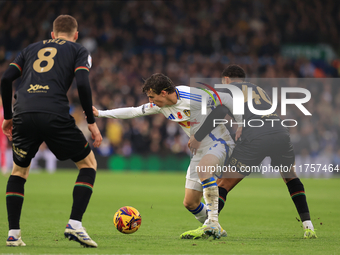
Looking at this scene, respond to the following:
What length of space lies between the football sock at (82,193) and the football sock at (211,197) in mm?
1328

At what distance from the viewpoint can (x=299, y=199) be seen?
5590 millimetres

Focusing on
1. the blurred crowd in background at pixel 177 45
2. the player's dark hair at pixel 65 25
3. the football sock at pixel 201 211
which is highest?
the blurred crowd in background at pixel 177 45

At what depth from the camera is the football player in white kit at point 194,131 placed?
5.11m

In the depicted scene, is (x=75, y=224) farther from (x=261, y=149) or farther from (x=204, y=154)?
(x=261, y=149)

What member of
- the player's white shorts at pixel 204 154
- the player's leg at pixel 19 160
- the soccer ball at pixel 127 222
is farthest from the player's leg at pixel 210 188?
the player's leg at pixel 19 160

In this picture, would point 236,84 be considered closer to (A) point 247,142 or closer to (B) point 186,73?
(A) point 247,142

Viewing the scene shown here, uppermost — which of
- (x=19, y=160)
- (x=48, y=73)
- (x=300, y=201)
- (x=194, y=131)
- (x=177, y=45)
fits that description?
(x=177, y=45)

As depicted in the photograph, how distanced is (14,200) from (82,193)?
67 centimetres

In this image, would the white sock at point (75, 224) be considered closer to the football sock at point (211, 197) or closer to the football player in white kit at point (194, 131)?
the football player in white kit at point (194, 131)

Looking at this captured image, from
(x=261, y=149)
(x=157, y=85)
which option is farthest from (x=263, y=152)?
(x=157, y=85)

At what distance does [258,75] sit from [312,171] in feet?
19.6

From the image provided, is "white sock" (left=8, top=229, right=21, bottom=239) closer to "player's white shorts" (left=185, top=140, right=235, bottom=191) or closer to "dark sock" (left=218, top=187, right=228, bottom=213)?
"player's white shorts" (left=185, top=140, right=235, bottom=191)

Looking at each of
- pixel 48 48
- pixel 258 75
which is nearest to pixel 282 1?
pixel 258 75

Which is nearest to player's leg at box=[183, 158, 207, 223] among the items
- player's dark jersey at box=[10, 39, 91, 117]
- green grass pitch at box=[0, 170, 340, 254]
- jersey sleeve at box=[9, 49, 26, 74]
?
green grass pitch at box=[0, 170, 340, 254]
